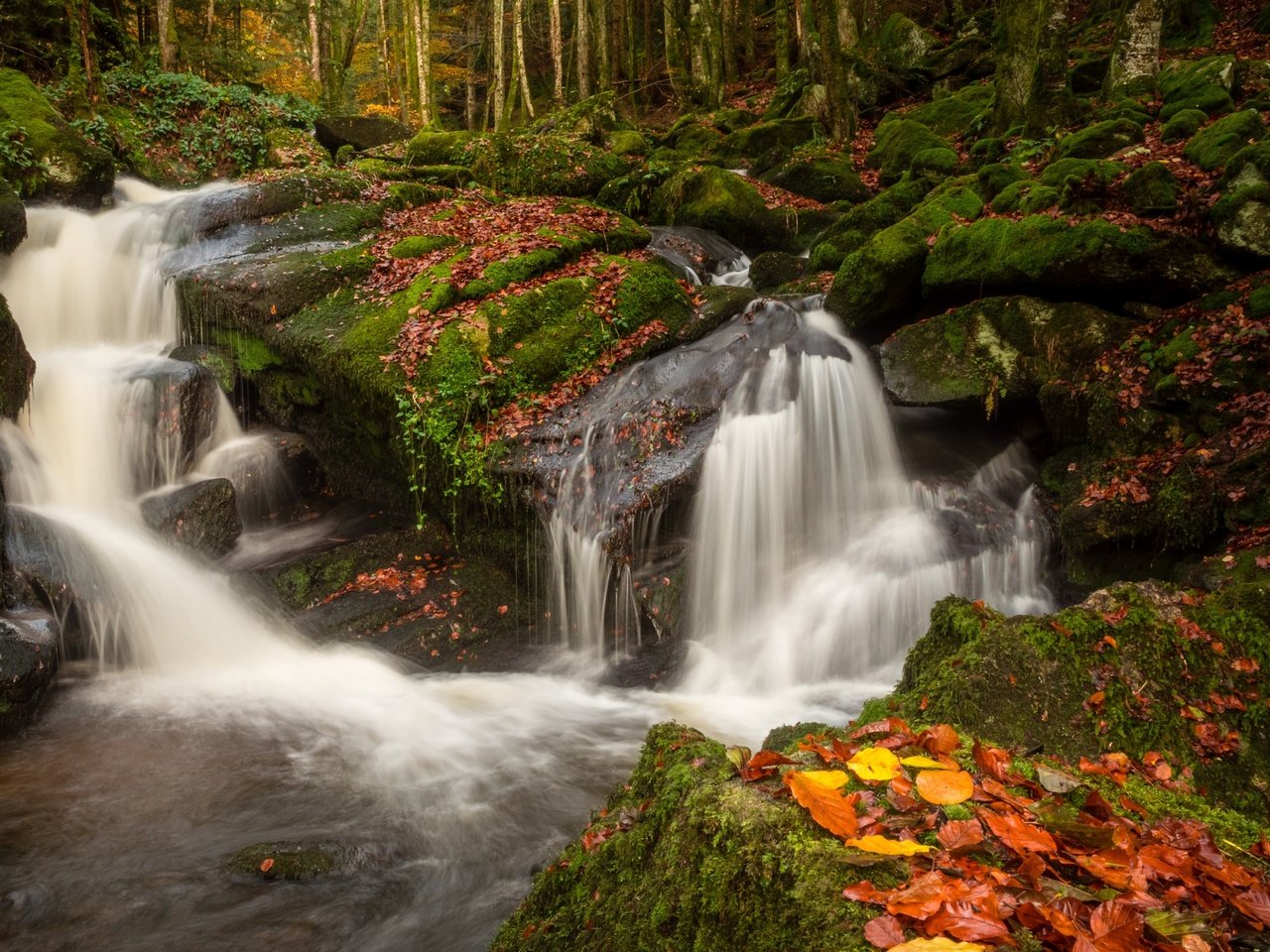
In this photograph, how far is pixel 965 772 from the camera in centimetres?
199

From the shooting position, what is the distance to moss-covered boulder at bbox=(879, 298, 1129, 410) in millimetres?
7699

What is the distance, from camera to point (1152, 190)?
307 inches

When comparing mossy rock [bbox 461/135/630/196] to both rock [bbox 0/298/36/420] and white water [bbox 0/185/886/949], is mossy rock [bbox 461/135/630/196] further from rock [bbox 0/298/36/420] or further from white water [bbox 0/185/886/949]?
rock [bbox 0/298/36/420]

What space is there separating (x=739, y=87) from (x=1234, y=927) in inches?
1072

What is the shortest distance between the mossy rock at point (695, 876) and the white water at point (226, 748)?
1793 millimetres

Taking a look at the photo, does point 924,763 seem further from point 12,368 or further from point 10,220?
point 10,220

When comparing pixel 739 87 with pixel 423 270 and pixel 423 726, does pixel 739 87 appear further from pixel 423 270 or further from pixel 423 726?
pixel 423 726

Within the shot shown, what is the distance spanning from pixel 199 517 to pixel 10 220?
5.89 meters

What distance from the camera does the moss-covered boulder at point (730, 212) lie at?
42.8 feet

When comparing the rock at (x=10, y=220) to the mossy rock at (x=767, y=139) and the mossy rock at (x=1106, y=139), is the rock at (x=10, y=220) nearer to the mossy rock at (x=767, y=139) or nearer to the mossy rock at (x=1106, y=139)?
the mossy rock at (x=767, y=139)

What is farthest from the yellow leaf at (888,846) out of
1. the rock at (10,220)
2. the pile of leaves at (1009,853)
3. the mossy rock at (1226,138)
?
the rock at (10,220)

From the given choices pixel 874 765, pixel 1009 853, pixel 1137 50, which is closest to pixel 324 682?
pixel 874 765

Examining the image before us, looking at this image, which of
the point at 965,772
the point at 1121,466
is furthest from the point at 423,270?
the point at 965,772

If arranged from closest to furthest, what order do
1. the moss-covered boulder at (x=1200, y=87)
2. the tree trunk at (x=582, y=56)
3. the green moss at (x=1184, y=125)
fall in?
the green moss at (x=1184, y=125) → the moss-covered boulder at (x=1200, y=87) → the tree trunk at (x=582, y=56)
